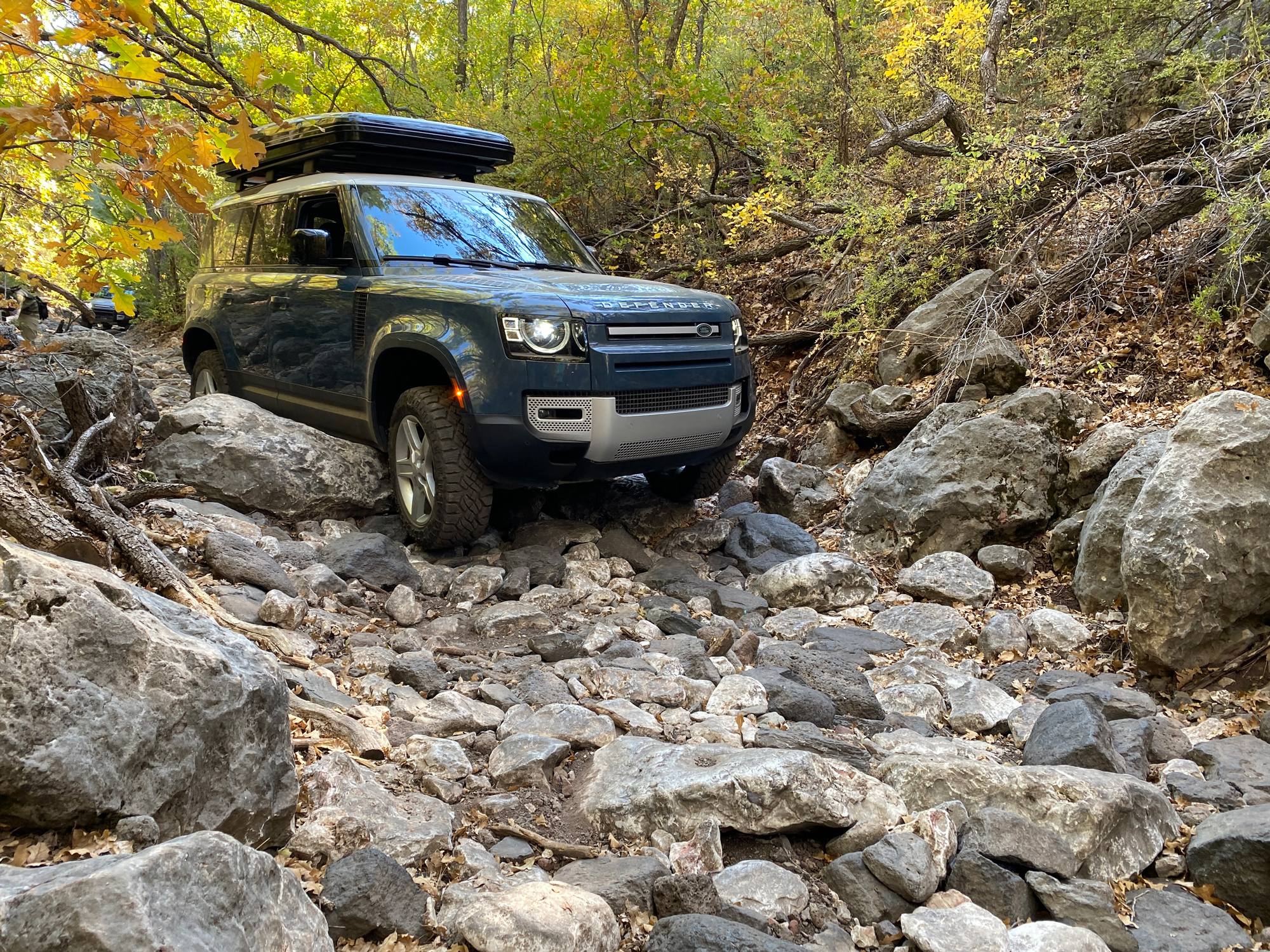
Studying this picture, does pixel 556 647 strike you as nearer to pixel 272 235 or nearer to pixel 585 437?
pixel 585 437

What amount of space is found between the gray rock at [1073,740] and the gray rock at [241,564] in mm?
3312

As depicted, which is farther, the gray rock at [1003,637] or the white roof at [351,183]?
the white roof at [351,183]

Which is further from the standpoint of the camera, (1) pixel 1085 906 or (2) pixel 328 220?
(2) pixel 328 220

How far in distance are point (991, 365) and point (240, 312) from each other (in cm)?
553

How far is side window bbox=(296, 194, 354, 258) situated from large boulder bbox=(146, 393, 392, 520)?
3.89ft

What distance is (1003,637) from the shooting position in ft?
15.5

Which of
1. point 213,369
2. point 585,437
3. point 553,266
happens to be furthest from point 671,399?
point 213,369

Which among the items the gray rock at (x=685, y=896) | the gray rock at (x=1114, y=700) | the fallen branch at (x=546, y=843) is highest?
the gray rock at (x=685, y=896)

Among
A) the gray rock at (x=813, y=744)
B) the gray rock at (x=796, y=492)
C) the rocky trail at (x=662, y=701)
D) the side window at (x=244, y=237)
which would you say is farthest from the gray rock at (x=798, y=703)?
the side window at (x=244, y=237)

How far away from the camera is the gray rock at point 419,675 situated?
12.5 feet

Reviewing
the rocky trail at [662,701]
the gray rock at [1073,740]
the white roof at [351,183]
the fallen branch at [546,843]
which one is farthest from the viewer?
the white roof at [351,183]

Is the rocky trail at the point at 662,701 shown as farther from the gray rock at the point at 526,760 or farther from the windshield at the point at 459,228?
the windshield at the point at 459,228

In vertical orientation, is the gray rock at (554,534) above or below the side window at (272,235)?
below

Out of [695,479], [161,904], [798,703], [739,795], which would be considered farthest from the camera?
[695,479]
